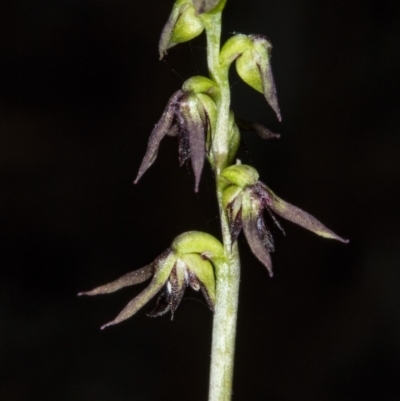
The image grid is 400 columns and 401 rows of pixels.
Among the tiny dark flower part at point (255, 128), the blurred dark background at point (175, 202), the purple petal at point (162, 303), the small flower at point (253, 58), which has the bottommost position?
the blurred dark background at point (175, 202)

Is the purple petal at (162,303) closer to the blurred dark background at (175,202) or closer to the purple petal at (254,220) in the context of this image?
the purple petal at (254,220)

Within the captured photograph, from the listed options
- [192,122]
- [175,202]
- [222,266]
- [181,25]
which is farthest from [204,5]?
[175,202]

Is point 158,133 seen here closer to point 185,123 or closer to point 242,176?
point 185,123

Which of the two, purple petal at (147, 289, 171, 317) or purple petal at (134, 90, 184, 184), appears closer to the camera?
purple petal at (134, 90, 184, 184)

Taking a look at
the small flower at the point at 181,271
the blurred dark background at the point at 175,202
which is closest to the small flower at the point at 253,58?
the small flower at the point at 181,271

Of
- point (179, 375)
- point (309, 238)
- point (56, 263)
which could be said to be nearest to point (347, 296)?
point (309, 238)

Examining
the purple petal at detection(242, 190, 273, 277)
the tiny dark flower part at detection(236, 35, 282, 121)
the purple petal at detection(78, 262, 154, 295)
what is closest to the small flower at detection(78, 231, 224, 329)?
the purple petal at detection(78, 262, 154, 295)

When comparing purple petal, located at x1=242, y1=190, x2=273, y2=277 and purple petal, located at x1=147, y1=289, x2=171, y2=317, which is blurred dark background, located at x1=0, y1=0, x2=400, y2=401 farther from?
purple petal, located at x1=242, y1=190, x2=273, y2=277
